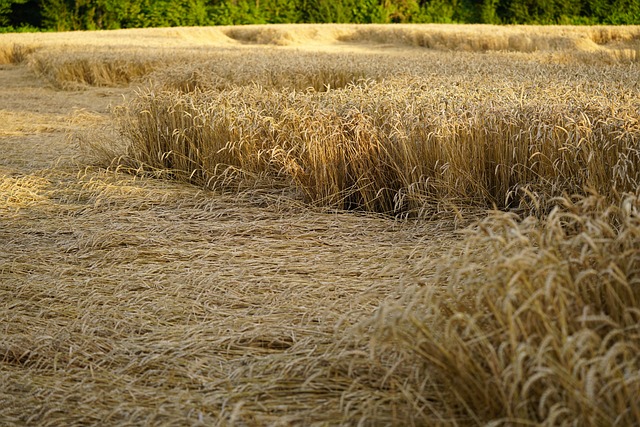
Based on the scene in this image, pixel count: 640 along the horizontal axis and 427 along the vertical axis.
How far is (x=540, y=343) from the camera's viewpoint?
1520 mm

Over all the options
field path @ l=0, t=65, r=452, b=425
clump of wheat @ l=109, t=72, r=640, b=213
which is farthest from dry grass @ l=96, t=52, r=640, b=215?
field path @ l=0, t=65, r=452, b=425

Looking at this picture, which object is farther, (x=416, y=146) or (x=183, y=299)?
(x=416, y=146)

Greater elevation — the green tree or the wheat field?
the green tree

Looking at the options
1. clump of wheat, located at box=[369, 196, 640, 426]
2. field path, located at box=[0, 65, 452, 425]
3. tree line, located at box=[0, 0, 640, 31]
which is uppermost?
tree line, located at box=[0, 0, 640, 31]

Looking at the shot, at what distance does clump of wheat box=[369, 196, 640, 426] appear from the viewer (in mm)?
1338

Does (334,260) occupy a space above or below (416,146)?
below

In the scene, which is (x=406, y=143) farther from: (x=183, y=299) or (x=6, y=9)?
(x=6, y=9)

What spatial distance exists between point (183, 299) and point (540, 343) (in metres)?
1.29

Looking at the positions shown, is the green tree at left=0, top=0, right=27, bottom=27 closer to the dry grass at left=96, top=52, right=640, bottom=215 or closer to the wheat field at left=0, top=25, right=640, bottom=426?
the wheat field at left=0, top=25, right=640, bottom=426

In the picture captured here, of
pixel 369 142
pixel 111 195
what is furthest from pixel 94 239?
pixel 369 142

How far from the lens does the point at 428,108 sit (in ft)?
12.0

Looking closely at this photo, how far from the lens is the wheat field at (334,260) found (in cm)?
154

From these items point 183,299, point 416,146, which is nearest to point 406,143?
point 416,146

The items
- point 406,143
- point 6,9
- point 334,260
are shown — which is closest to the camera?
point 334,260
